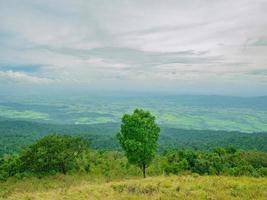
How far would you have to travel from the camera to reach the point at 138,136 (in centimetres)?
3634

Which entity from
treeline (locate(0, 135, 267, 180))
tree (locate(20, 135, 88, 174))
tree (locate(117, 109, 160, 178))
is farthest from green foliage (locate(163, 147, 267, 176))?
tree (locate(20, 135, 88, 174))

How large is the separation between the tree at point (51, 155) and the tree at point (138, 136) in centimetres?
2036

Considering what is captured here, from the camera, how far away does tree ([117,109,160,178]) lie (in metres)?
36.2

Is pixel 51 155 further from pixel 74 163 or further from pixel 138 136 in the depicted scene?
pixel 138 136

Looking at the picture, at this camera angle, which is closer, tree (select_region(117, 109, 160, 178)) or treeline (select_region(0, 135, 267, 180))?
tree (select_region(117, 109, 160, 178))

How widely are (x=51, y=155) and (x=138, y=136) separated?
22.5 m

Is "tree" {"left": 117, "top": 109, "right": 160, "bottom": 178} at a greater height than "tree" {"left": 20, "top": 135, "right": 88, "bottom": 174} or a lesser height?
greater

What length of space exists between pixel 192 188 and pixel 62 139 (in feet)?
138

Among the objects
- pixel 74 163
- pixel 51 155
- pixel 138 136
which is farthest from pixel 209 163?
pixel 51 155

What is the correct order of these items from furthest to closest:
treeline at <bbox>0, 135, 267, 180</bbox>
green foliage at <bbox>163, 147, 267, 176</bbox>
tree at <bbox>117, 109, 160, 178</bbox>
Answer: treeline at <bbox>0, 135, 267, 180</bbox> < green foliage at <bbox>163, 147, 267, 176</bbox> < tree at <bbox>117, 109, 160, 178</bbox>

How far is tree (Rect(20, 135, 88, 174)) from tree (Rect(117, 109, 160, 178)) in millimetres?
20358

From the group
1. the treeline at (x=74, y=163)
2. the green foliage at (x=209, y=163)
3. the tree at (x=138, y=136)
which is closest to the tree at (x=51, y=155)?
the treeline at (x=74, y=163)

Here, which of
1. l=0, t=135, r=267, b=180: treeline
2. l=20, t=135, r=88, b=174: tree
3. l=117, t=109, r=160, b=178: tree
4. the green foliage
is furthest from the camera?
l=20, t=135, r=88, b=174: tree

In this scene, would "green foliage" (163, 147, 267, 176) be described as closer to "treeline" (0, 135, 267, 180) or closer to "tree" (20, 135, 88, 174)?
"treeline" (0, 135, 267, 180)
